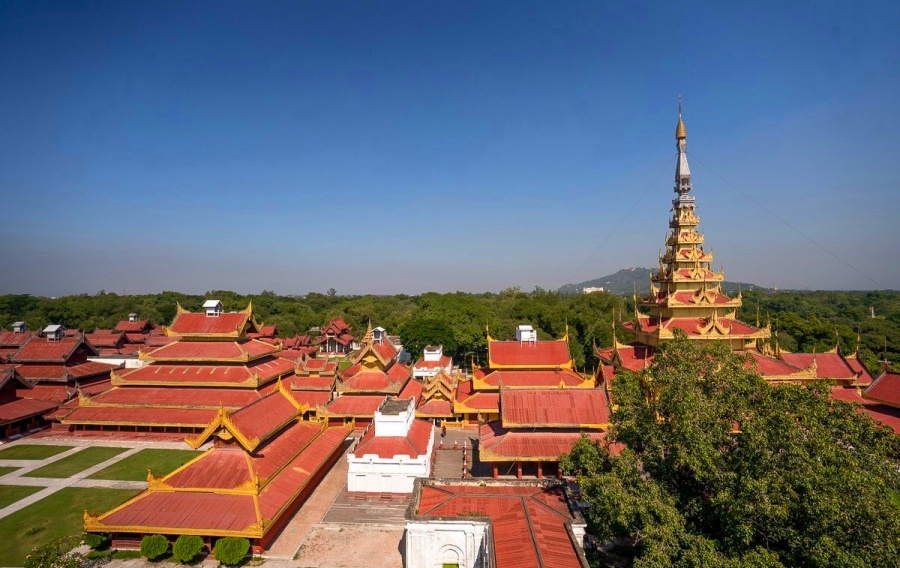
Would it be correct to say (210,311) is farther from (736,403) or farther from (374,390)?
(736,403)

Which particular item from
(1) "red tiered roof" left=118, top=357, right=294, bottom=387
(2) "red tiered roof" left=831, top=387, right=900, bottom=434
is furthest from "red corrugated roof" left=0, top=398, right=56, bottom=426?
(2) "red tiered roof" left=831, top=387, right=900, bottom=434

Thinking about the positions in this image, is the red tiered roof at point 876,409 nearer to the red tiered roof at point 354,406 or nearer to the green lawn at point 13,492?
the red tiered roof at point 354,406

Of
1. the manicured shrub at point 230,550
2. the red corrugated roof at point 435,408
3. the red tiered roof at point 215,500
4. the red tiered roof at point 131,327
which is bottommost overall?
the manicured shrub at point 230,550

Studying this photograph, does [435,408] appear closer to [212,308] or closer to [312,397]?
[312,397]

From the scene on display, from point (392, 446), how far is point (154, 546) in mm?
8745

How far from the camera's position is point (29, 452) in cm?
2394

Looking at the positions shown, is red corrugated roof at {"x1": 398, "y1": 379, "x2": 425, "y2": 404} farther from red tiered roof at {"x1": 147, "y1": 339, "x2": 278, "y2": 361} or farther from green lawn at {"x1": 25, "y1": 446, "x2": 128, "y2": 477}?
green lawn at {"x1": 25, "y1": 446, "x2": 128, "y2": 477}

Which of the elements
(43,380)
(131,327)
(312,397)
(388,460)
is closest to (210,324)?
(312,397)

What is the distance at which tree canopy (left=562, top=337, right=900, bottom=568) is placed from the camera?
9.49 metres

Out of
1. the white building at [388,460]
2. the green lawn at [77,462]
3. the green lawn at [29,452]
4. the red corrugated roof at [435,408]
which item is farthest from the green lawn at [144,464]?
the red corrugated roof at [435,408]

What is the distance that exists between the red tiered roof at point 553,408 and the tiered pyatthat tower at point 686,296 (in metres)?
6.68

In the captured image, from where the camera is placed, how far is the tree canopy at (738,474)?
31.1ft

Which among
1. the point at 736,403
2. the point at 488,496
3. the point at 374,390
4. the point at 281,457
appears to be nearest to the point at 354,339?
the point at 374,390

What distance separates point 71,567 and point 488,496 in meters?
12.0
